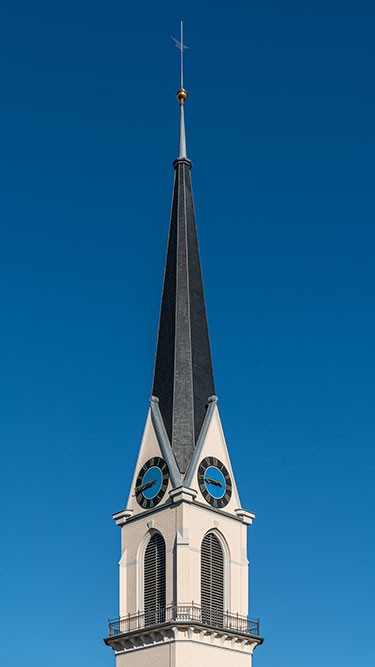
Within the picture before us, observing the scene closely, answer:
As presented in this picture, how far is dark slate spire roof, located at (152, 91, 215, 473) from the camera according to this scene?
4638 centimetres

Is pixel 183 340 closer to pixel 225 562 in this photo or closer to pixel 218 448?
pixel 218 448

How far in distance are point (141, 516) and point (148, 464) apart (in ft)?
8.61

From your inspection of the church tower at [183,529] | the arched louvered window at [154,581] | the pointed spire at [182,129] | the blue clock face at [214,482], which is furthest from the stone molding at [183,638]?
the pointed spire at [182,129]

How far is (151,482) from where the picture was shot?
4519cm

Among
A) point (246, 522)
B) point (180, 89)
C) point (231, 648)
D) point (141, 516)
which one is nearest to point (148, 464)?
point (141, 516)

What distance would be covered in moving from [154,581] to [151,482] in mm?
4739

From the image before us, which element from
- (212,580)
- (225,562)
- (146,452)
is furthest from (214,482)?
(212,580)

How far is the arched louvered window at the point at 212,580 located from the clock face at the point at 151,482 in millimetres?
3047

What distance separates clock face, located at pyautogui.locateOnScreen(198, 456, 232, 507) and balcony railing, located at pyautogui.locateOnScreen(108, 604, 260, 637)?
16.6ft

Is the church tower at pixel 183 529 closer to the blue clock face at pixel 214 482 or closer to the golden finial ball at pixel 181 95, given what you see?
the blue clock face at pixel 214 482

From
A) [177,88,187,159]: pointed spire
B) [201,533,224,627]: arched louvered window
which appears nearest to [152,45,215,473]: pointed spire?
[177,88,187,159]: pointed spire

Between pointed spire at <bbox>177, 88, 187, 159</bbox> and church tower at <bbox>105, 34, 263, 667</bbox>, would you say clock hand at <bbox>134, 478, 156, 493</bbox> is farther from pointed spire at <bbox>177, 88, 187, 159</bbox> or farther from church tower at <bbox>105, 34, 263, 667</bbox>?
pointed spire at <bbox>177, 88, 187, 159</bbox>

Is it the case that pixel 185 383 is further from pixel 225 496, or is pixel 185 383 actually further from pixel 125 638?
pixel 125 638

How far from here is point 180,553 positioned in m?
41.4
